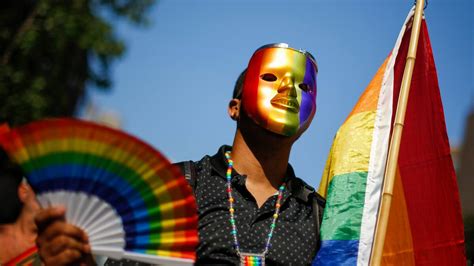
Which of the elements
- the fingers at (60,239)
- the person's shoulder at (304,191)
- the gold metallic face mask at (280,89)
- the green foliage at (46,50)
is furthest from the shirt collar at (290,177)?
the green foliage at (46,50)

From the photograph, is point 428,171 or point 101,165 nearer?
point 101,165

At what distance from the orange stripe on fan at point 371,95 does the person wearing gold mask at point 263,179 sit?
0.32 metres

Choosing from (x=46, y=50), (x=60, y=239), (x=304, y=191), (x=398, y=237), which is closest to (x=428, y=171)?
(x=398, y=237)

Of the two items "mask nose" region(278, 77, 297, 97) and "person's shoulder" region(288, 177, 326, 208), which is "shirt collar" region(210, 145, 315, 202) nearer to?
"person's shoulder" region(288, 177, 326, 208)

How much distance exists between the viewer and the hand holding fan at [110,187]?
2932 mm

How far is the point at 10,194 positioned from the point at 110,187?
136cm

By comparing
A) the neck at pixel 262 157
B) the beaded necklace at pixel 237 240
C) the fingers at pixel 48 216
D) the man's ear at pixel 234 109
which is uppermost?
the man's ear at pixel 234 109

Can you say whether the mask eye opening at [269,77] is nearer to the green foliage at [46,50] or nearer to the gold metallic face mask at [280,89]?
the gold metallic face mask at [280,89]

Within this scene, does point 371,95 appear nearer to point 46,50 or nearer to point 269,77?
point 269,77

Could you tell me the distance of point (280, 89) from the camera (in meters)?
4.17

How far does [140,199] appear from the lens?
3096 millimetres

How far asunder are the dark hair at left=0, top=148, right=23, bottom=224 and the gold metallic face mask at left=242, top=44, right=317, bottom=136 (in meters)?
1.24

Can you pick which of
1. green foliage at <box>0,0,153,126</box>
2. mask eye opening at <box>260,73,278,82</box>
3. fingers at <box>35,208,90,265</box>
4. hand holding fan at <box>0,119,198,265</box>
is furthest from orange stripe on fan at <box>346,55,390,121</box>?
green foliage at <box>0,0,153,126</box>

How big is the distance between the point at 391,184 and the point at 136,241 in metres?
1.45
